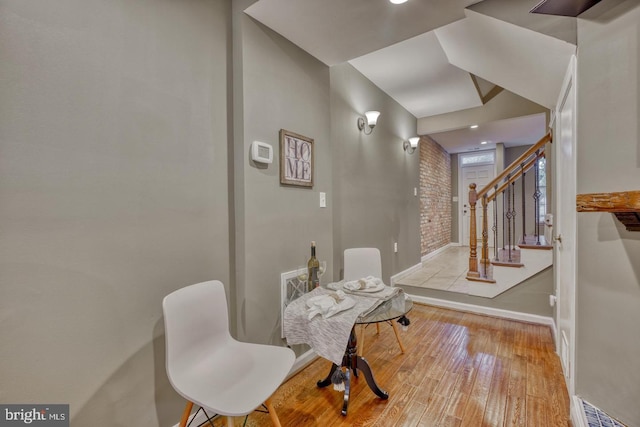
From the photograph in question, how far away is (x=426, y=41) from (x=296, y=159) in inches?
66.7

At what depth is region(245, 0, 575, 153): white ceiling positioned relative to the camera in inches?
67.0

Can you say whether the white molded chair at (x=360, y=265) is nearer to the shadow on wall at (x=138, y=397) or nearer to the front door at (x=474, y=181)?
the shadow on wall at (x=138, y=397)

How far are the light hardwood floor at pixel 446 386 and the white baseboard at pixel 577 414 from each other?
0.32 feet

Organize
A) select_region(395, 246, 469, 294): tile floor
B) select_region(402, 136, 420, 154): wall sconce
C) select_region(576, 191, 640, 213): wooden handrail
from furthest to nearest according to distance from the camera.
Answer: select_region(402, 136, 420, 154): wall sconce → select_region(395, 246, 469, 294): tile floor → select_region(576, 191, 640, 213): wooden handrail

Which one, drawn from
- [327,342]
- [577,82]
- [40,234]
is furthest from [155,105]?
[577,82]

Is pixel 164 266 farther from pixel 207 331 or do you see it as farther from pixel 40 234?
pixel 40 234

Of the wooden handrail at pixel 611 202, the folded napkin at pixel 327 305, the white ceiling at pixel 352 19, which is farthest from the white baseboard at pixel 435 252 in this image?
the wooden handrail at pixel 611 202

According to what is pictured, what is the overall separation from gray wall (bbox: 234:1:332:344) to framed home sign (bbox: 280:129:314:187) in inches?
1.8

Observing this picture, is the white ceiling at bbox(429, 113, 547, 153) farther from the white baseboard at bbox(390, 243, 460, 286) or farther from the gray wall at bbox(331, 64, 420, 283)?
the white baseboard at bbox(390, 243, 460, 286)

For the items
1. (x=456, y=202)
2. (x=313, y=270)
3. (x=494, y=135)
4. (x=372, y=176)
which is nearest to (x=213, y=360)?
(x=313, y=270)

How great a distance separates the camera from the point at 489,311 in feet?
10.5

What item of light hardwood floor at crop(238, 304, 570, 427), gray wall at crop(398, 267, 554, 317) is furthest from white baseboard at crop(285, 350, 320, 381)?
gray wall at crop(398, 267, 554, 317)

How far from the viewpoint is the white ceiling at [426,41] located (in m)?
1.70

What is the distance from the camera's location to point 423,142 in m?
5.38
